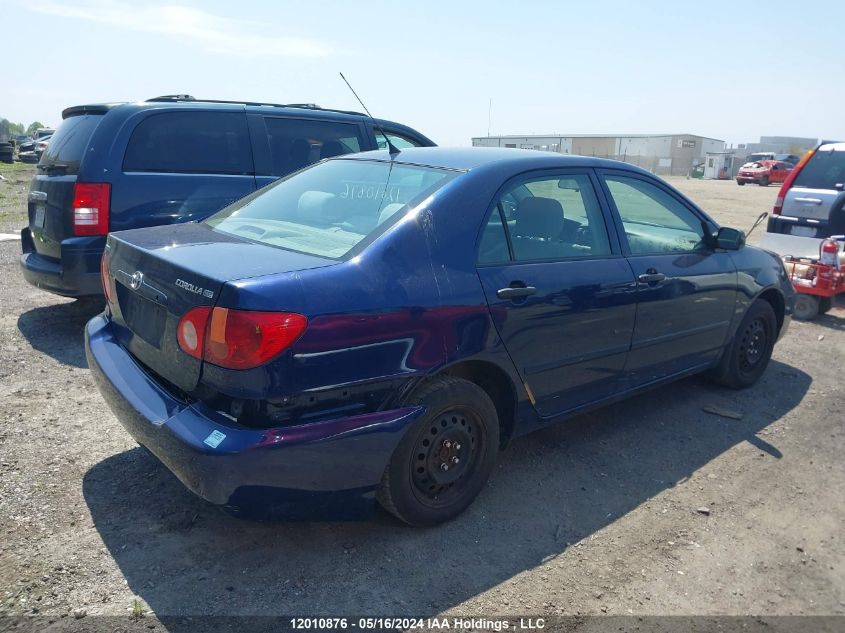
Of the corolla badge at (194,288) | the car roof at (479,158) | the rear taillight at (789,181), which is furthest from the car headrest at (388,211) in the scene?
the rear taillight at (789,181)

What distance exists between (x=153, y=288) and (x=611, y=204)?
99.8 inches

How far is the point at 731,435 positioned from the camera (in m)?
4.43

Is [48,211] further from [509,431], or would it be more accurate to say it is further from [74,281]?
[509,431]

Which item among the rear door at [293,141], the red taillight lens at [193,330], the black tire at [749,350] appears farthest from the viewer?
the rear door at [293,141]

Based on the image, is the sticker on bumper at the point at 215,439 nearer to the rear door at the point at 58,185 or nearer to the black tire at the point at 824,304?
the rear door at the point at 58,185

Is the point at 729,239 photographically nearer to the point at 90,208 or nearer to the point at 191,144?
the point at 191,144

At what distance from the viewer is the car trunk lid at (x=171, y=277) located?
2.69 meters

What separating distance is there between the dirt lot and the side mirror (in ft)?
3.90

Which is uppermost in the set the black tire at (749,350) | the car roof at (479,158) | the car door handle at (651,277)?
the car roof at (479,158)

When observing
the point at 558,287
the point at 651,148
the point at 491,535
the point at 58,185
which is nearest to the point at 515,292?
the point at 558,287

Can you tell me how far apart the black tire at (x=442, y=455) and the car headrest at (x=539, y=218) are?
0.90 m

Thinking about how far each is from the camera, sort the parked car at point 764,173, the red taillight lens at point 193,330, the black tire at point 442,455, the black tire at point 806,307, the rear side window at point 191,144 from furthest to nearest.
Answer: the parked car at point 764,173 < the black tire at point 806,307 < the rear side window at point 191,144 < the black tire at point 442,455 < the red taillight lens at point 193,330

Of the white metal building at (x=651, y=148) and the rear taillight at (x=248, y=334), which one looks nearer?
the rear taillight at (x=248, y=334)

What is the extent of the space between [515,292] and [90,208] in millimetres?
3593
